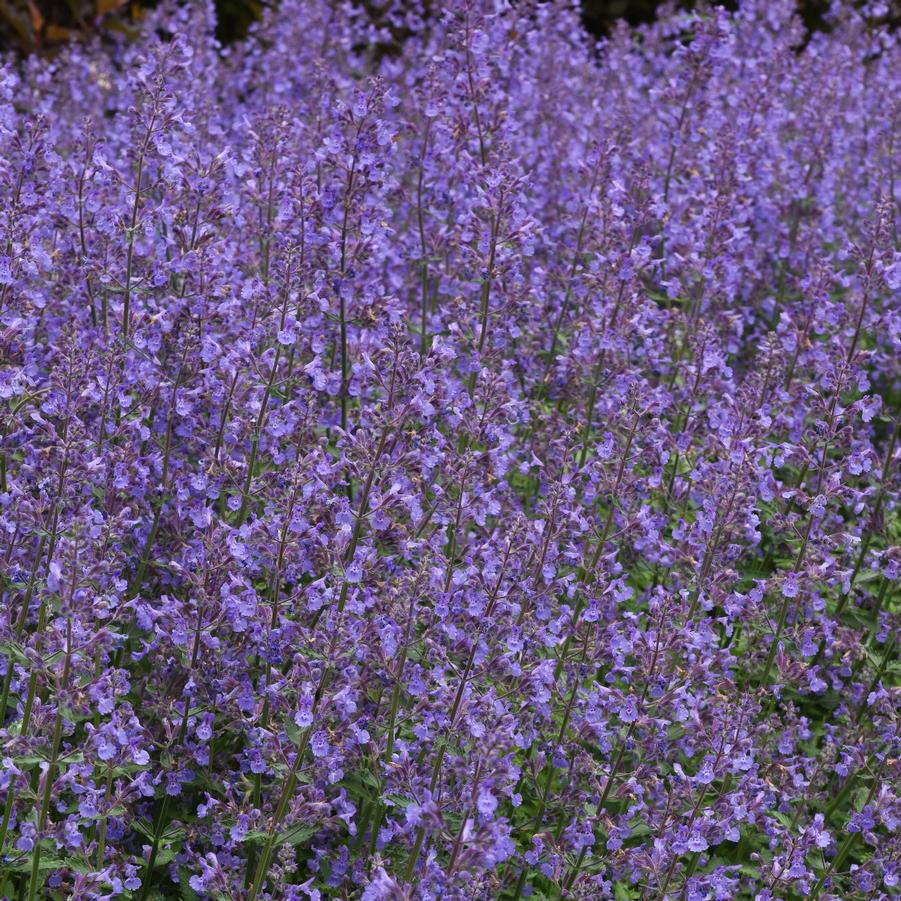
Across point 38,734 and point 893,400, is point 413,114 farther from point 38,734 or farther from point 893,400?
point 38,734

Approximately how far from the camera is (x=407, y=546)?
165 inches

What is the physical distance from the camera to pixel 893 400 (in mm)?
8039

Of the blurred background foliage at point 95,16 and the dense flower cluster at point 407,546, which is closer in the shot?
the dense flower cluster at point 407,546

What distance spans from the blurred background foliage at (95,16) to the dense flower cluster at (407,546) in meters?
6.41

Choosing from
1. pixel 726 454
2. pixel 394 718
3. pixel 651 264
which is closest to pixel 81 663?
pixel 394 718

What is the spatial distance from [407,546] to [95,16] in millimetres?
10605

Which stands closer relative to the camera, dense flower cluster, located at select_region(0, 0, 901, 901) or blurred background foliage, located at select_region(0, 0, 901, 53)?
dense flower cluster, located at select_region(0, 0, 901, 901)

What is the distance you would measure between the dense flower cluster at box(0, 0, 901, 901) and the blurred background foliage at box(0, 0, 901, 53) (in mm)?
6407

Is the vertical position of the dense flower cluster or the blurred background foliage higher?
the blurred background foliage

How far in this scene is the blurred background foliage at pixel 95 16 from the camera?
12.7 m

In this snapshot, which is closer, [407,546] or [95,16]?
[407,546]

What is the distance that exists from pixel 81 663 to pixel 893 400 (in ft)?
18.5

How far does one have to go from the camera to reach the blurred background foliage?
1273 cm

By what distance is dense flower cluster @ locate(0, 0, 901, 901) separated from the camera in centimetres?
400
